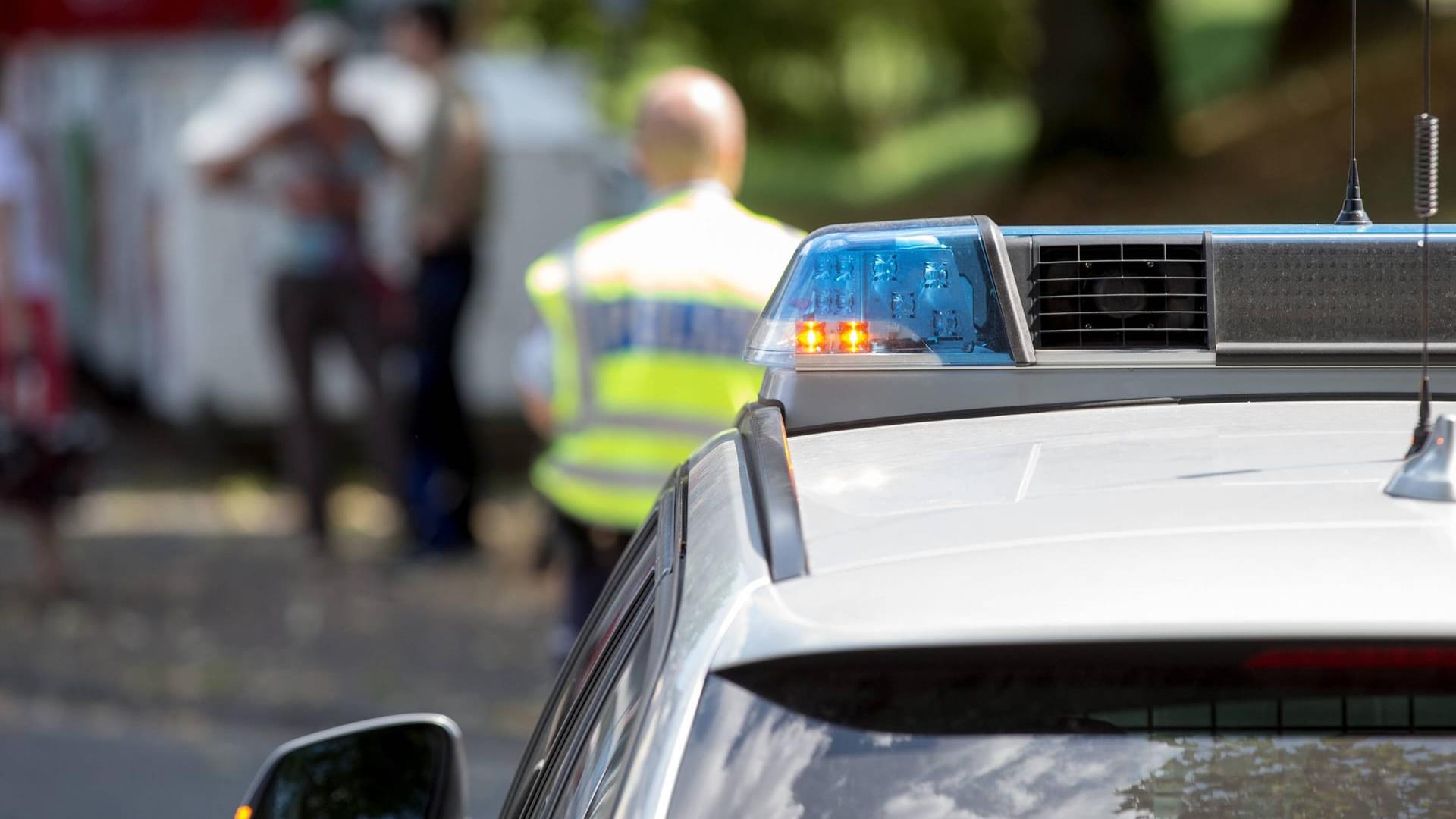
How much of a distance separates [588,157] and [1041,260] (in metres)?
8.92

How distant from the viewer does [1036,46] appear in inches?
683

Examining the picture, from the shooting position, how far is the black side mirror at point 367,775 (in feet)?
8.73

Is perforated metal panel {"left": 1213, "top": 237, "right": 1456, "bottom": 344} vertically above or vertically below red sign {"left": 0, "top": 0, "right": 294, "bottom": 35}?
below

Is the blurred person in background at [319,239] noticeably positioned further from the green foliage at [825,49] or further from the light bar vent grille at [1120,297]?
the green foliage at [825,49]

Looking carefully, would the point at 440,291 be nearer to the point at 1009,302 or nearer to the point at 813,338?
the point at 813,338

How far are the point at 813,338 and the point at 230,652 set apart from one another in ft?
19.4

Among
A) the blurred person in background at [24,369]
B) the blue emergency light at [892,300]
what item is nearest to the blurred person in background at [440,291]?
the blurred person in background at [24,369]

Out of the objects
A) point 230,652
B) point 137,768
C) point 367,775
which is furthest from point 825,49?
point 367,775

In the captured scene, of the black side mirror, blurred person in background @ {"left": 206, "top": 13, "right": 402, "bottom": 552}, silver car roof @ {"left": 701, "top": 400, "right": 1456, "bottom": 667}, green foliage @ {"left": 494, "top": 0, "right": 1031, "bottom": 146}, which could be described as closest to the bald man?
the black side mirror

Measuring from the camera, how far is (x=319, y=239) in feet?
29.3

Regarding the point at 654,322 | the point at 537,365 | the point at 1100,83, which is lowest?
the point at 537,365

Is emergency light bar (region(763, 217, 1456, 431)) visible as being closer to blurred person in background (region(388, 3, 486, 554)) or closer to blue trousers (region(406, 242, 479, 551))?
blurred person in background (region(388, 3, 486, 554))

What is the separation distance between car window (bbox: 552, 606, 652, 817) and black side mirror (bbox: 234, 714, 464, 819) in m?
0.64

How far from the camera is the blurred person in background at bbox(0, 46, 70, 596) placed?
27.2 ft
